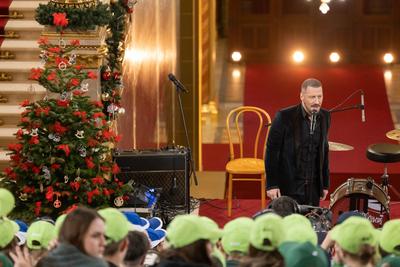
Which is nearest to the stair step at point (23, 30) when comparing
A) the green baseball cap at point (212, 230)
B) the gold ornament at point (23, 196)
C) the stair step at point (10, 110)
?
the stair step at point (10, 110)

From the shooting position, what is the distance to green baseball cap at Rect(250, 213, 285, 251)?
5.18 m

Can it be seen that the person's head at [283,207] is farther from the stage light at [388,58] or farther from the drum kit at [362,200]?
the stage light at [388,58]

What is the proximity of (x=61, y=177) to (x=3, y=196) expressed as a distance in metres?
3.02

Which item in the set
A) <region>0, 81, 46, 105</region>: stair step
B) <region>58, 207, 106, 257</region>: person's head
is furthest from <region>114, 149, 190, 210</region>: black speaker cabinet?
<region>58, 207, 106, 257</region>: person's head

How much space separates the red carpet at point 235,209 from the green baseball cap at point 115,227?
564 centimetres

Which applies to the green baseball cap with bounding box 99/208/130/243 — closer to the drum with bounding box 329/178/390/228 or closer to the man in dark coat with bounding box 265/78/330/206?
the man in dark coat with bounding box 265/78/330/206

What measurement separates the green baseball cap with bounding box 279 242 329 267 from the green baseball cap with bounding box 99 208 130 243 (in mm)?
874

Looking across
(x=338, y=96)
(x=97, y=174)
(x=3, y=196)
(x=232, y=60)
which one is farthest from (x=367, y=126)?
(x=3, y=196)

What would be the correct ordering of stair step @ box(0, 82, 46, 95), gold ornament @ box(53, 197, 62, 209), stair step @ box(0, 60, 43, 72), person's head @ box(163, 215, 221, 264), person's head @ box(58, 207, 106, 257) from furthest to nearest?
stair step @ box(0, 60, 43, 72) < stair step @ box(0, 82, 46, 95) < gold ornament @ box(53, 197, 62, 209) < person's head @ box(163, 215, 221, 264) < person's head @ box(58, 207, 106, 257)

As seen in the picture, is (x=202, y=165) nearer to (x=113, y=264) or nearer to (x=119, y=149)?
(x=119, y=149)

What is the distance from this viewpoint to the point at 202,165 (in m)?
15.1

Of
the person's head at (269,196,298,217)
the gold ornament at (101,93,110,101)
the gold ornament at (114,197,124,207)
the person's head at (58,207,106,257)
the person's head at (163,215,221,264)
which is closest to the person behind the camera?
the person's head at (58,207,106,257)

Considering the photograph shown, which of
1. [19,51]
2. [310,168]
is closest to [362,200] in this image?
[310,168]

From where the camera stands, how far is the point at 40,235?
582cm
